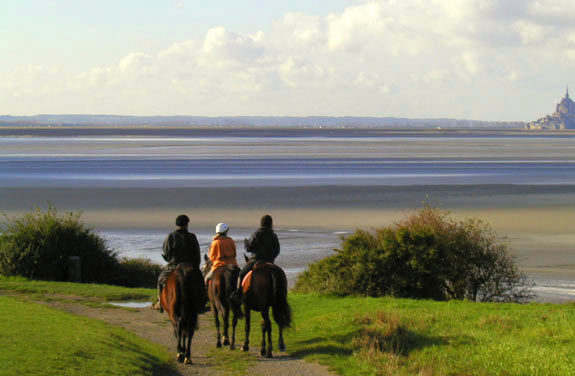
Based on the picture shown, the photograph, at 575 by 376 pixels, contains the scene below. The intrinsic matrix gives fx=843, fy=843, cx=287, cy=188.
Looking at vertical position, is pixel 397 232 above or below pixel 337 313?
above

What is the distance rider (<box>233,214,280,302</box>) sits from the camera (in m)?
16.5

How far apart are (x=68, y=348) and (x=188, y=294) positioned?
2.46 meters

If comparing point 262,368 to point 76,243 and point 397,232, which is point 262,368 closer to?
point 397,232

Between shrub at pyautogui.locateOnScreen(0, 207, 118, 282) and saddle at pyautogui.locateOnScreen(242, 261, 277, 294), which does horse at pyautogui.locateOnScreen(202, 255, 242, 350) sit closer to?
saddle at pyautogui.locateOnScreen(242, 261, 277, 294)

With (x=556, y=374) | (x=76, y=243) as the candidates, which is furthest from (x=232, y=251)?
(x=76, y=243)

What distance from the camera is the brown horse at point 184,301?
15.7 m

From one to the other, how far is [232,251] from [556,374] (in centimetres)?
691

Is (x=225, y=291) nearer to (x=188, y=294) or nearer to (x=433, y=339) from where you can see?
(x=188, y=294)

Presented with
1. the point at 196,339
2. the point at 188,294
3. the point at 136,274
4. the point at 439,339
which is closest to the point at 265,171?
the point at 136,274

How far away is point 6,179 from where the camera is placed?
70938mm

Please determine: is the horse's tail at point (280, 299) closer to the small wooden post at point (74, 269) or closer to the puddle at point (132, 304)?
the puddle at point (132, 304)

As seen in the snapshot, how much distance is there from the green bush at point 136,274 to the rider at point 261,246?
13493mm

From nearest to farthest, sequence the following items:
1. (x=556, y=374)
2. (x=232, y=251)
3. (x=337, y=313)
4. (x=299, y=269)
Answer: (x=556, y=374) → (x=232, y=251) → (x=337, y=313) → (x=299, y=269)

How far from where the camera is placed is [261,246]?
16469 millimetres
